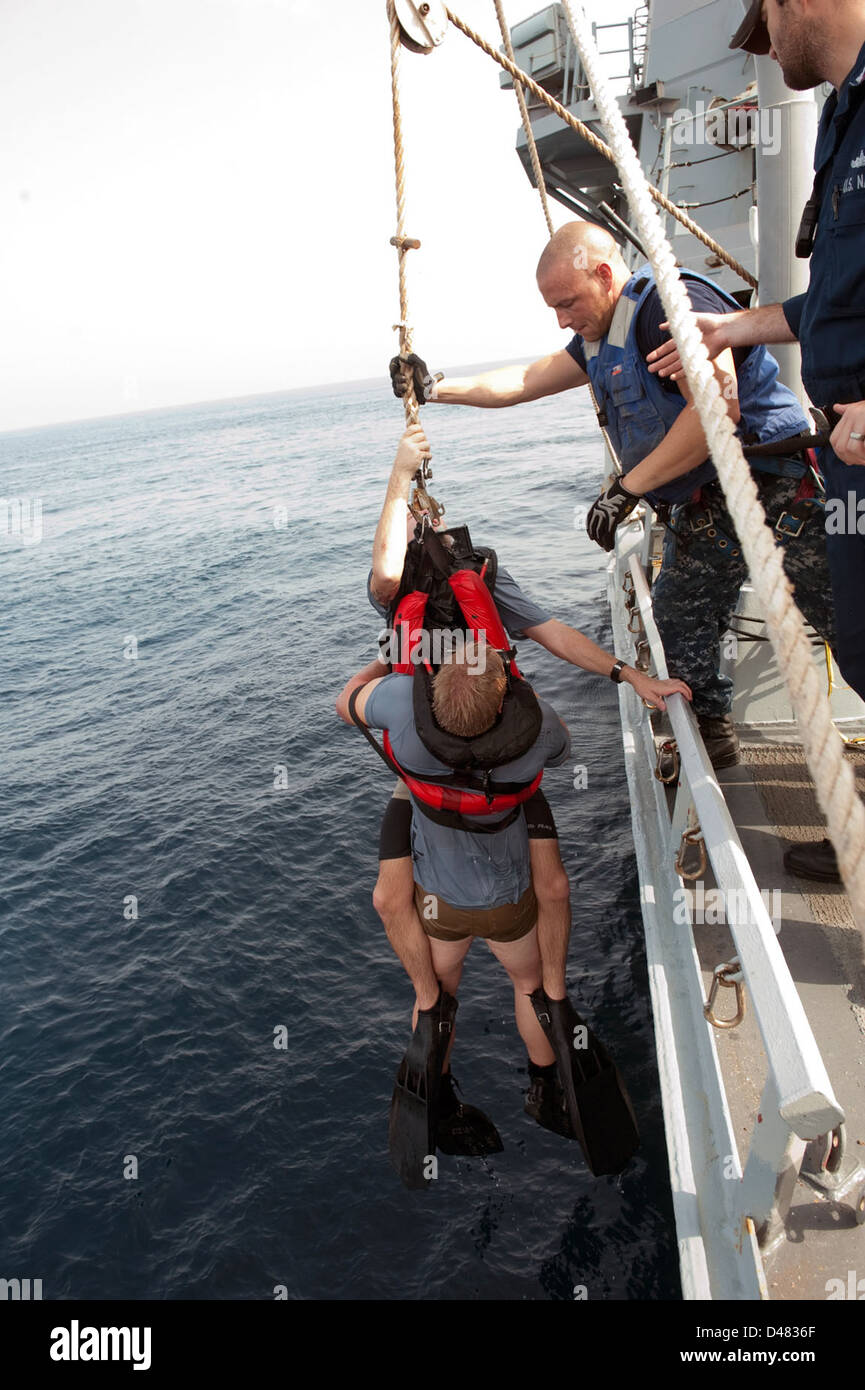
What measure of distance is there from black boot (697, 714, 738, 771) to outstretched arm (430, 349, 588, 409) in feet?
6.96

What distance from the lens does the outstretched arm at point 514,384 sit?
4496 mm

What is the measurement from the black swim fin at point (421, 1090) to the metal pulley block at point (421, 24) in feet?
15.6

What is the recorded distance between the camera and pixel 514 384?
474cm

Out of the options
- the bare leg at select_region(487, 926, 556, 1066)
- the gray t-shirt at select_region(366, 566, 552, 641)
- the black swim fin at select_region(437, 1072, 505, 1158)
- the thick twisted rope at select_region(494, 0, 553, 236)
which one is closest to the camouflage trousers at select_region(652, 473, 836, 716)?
the gray t-shirt at select_region(366, 566, 552, 641)

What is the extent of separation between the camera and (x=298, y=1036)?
Result: 721 cm

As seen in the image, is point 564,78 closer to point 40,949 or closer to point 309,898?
point 309,898

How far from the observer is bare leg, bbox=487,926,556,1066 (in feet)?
14.6

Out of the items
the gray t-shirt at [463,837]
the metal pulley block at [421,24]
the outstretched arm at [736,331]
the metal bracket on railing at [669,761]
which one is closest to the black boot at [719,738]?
the metal bracket on railing at [669,761]

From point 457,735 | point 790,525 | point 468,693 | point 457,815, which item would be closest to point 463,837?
point 457,815

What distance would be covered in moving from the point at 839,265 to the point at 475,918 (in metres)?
3.25

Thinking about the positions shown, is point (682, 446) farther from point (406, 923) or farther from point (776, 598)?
point (406, 923)

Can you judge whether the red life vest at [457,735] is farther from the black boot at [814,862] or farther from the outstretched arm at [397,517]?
the black boot at [814,862]

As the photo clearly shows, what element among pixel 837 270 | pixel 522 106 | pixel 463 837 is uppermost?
pixel 522 106
